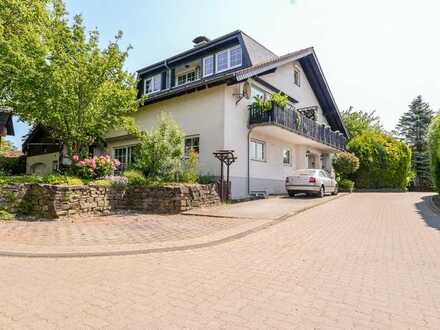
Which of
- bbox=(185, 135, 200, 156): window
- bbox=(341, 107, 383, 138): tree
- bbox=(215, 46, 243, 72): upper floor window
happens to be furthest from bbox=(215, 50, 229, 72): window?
bbox=(341, 107, 383, 138): tree

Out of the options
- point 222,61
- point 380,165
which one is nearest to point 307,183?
point 222,61

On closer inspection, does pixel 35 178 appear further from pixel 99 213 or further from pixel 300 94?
pixel 300 94

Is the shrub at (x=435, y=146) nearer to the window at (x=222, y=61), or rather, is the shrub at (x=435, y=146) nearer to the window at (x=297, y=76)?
the window at (x=297, y=76)

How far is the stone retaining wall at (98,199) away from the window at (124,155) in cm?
828

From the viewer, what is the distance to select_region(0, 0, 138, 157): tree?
12.7 meters

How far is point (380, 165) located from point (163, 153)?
20758mm

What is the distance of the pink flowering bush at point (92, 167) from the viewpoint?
1248 cm

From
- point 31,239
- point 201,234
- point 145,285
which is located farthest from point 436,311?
point 31,239

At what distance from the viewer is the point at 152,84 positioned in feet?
78.2

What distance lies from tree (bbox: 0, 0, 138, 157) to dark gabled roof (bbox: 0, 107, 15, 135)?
3.89 metres

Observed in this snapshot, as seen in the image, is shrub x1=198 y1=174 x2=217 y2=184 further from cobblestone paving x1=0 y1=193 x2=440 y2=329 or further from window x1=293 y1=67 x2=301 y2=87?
window x1=293 y1=67 x2=301 y2=87

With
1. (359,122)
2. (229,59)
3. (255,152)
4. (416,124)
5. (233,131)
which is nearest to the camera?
(233,131)

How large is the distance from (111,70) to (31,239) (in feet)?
27.6

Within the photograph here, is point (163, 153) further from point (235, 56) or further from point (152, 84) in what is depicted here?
point (152, 84)
